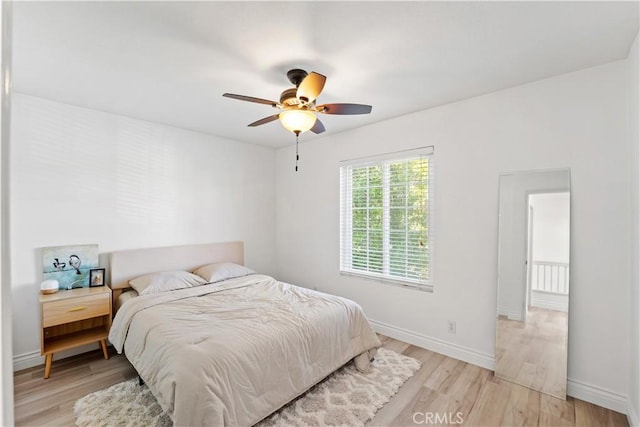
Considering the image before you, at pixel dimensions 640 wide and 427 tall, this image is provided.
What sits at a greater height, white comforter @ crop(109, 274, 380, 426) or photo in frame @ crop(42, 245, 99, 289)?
photo in frame @ crop(42, 245, 99, 289)

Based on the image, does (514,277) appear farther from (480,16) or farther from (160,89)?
(160,89)

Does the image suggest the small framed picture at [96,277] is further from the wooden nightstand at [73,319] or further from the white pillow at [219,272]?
the white pillow at [219,272]

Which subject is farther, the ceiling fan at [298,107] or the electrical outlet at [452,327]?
the electrical outlet at [452,327]

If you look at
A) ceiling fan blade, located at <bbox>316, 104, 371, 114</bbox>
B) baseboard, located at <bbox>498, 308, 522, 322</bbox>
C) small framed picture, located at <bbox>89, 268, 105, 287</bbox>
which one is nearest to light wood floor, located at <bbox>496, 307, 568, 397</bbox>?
baseboard, located at <bbox>498, 308, 522, 322</bbox>

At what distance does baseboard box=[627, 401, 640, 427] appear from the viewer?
6.35ft

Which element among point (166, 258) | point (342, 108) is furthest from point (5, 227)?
point (166, 258)

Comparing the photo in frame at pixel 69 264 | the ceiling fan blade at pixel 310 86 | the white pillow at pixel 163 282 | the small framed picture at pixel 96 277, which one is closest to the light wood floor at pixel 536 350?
the ceiling fan blade at pixel 310 86

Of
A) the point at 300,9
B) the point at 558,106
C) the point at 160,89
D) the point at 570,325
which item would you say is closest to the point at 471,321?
the point at 570,325

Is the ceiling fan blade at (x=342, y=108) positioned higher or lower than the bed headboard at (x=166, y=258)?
higher

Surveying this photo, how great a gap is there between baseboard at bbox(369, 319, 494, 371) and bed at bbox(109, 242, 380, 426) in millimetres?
731

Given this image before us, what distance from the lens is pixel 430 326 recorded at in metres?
3.17

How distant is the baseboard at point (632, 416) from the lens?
1935mm

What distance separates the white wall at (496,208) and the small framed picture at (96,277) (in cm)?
258

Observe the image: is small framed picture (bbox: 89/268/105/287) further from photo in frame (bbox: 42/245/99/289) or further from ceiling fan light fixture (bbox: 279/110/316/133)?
ceiling fan light fixture (bbox: 279/110/316/133)
